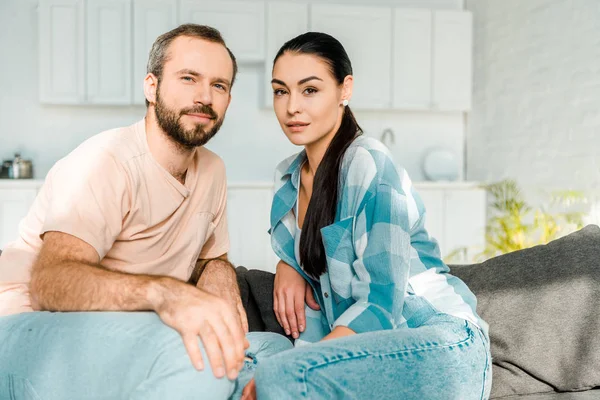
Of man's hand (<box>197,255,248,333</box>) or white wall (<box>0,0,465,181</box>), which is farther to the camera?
white wall (<box>0,0,465,181</box>)

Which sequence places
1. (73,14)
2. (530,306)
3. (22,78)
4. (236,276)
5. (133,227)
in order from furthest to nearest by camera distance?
(22,78), (73,14), (236,276), (530,306), (133,227)

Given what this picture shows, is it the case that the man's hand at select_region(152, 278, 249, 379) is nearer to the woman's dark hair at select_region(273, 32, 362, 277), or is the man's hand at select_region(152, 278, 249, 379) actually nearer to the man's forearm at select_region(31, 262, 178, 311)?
the man's forearm at select_region(31, 262, 178, 311)

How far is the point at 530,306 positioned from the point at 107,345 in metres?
1.30

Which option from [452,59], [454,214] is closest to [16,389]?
[454,214]

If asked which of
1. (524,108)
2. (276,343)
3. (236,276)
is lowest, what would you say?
→ (276,343)

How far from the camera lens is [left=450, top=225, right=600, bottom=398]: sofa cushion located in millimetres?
1915

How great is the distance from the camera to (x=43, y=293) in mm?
1486

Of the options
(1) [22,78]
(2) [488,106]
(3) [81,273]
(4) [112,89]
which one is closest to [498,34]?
(2) [488,106]

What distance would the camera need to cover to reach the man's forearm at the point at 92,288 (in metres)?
1.29

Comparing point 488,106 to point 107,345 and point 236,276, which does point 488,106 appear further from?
point 107,345

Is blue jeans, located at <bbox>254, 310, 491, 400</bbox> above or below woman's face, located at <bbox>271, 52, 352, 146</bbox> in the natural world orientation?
below

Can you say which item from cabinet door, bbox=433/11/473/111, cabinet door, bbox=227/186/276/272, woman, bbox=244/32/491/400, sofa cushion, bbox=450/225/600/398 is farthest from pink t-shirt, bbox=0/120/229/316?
cabinet door, bbox=433/11/473/111

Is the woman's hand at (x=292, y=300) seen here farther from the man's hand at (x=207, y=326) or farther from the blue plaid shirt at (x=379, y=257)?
the man's hand at (x=207, y=326)

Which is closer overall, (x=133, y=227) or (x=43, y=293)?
(x=43, y=293)
